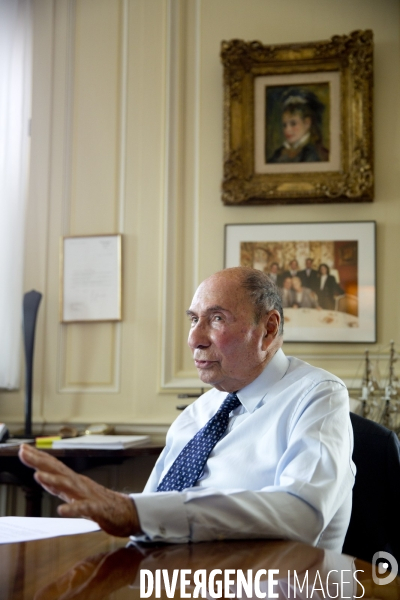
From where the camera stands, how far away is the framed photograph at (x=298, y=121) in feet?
10.5

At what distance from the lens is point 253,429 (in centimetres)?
160

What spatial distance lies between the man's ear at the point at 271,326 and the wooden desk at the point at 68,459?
1.14 m

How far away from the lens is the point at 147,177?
11.3 feet

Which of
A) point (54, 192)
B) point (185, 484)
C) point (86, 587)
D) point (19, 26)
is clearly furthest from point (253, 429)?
point (19, 26)

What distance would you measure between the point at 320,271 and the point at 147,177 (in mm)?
1022

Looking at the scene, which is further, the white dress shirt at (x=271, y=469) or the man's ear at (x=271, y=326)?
the man's ear at (x=271, y=326)

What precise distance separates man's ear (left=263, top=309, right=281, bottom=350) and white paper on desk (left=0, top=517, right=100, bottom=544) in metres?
0.71

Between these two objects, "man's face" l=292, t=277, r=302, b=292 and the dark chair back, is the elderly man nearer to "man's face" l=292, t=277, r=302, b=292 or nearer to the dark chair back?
the dark chair back

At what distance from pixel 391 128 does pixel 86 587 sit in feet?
9.45

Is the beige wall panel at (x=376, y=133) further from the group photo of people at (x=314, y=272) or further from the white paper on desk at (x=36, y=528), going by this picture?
the white paper on desk at (x=36, y=528)

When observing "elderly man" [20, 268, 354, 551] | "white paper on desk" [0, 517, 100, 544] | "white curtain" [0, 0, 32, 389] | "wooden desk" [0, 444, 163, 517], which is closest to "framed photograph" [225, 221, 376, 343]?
"wooden desk" [0, 444, 163, 517]

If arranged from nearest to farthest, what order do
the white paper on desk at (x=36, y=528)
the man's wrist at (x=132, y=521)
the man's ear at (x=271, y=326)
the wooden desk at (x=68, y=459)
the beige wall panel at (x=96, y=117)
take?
1. the man's wrist at (x=132, y=521)
2. the white paper on desk at (x=36, y=528)
3. the man's ear at (x=271, y=326)
4. the wooden desk at (x=68, y=459)
5. the beige wall panel at (x=96, y=117)

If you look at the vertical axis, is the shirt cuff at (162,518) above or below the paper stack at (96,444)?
above

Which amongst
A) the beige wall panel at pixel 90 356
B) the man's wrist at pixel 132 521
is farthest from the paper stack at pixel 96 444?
the man's wrist at pixel 132 521
